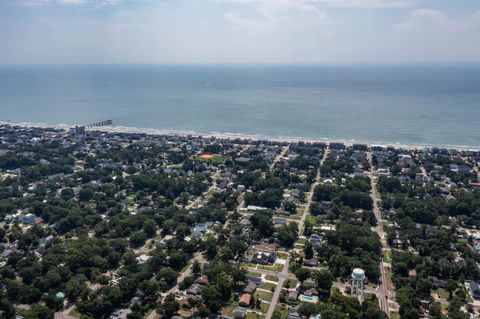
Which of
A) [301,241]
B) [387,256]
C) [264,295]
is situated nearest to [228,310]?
[264,295]

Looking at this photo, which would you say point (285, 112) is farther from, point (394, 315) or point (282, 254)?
point (394, 315)

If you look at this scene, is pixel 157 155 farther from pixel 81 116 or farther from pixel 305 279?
pixel 81 116

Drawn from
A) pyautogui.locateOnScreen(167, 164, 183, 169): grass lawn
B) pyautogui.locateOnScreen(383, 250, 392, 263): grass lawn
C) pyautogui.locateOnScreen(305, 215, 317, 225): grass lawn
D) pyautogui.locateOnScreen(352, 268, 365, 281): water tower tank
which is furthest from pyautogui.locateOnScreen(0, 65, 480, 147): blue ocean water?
pyautogui.locateOnScreen(352, 268, 365, 281): water tower tank

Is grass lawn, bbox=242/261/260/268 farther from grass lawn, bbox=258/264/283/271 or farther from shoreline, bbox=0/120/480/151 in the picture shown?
shoreline, bbox=0/120/480/151

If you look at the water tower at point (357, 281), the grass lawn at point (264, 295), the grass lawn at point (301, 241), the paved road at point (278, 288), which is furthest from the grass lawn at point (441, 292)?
the grass lawn at point (264, 295)

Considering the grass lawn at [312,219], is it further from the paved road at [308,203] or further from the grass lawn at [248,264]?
the grass lawn at [248,264]

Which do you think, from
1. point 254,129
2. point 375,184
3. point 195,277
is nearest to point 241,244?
point 195,277
